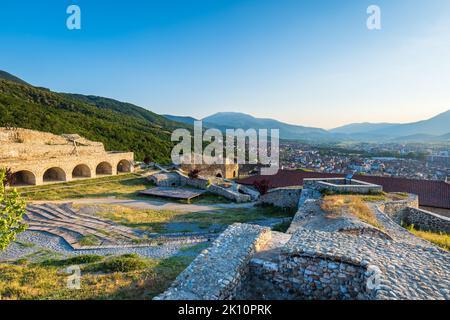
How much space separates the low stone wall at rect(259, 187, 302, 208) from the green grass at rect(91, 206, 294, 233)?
607 millimetres

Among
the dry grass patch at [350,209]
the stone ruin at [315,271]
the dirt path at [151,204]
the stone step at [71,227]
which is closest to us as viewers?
the stone ruin at [315,271]

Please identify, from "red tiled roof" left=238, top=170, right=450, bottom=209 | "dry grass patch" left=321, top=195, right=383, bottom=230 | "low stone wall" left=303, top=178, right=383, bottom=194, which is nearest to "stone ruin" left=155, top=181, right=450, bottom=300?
"dry grass patch" left=321, top=195, right=383, bottom=230

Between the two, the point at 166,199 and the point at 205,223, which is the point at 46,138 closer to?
the point at 166,199

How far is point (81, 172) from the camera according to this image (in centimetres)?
2684

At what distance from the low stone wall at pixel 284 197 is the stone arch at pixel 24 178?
1872cm

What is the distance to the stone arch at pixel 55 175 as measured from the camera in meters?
24.0

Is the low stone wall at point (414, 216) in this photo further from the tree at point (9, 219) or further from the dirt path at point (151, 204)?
the tree at point (9, 219)

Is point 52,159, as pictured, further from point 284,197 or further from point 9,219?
point 284,197

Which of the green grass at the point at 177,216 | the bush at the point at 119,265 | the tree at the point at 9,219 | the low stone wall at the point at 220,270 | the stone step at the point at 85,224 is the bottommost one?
the green grass at the point at 177,216

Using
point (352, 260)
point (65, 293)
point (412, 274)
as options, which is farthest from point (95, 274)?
point (412, 274)

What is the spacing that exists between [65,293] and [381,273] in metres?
6.80

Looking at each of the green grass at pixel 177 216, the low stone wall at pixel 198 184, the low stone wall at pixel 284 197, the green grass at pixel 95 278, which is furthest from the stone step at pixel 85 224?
the low stone wall at pixel 198 184

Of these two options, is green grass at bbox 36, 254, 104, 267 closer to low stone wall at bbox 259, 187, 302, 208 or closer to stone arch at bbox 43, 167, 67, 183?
low stone wall at bbox 259, 187, 302, 208
